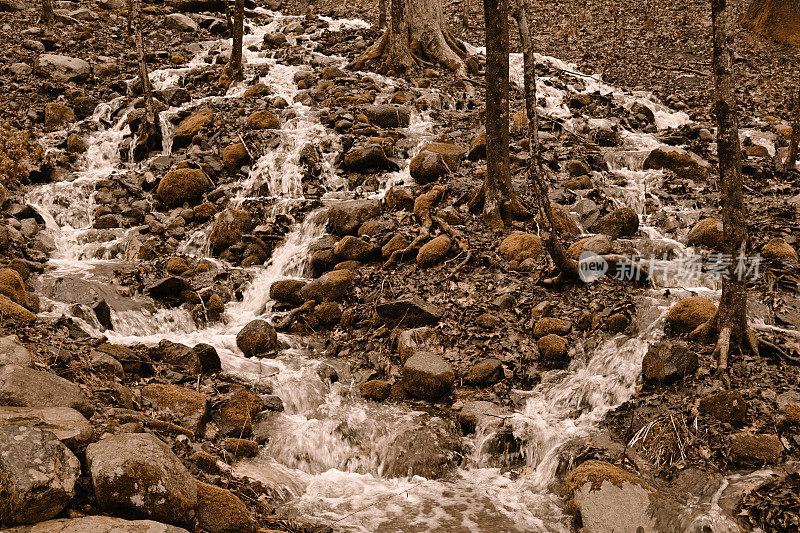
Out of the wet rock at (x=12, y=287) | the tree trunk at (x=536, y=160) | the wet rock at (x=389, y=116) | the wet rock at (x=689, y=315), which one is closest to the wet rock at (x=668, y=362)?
the wet rock at (x=689, y=315)

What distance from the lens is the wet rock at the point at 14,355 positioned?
4.58 metres

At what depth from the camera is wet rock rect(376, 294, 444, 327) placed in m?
8.23

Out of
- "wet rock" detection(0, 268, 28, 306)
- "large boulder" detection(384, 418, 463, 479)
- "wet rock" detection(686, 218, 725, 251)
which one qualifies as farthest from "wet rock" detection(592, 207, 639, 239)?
"wet rock" detection(0, 268, 28, 306)

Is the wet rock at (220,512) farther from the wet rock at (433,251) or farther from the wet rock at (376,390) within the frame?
the wet rock at (433,251)

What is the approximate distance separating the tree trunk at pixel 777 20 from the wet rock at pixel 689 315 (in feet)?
49.8

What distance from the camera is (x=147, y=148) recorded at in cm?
1359

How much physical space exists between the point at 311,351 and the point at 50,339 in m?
3.46

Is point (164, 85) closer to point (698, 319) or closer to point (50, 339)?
point (50, 339)

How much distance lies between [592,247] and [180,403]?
Answer: 626 cm

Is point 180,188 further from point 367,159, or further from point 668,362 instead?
point 668,362

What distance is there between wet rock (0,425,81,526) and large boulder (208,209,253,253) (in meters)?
7.57

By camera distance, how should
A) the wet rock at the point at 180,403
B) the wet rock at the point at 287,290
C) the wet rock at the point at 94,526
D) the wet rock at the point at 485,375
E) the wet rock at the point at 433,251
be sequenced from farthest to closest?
the wet rock at the point at 287,290 < the wet rock at the point at 433,251 < the wet rock at the point at 485,375 < the wet rock at the point at 180,403 < the wet rock at the point at 94,526

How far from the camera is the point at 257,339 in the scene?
8312 millimetres

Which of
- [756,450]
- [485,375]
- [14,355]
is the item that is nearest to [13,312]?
[14,355]
